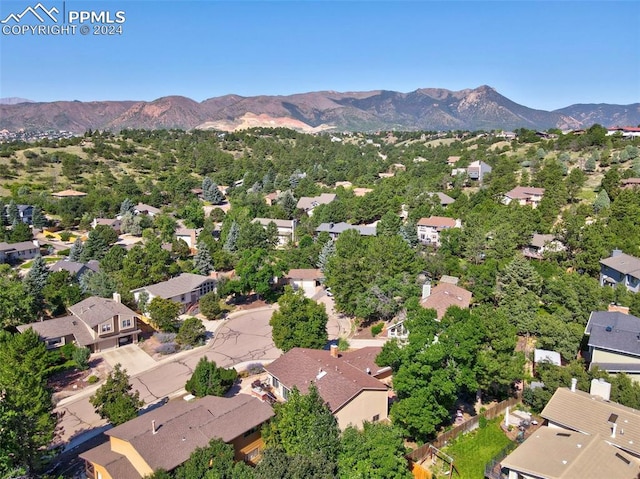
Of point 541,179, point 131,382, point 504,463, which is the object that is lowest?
point 131,382

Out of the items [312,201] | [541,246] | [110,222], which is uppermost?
[312,201]

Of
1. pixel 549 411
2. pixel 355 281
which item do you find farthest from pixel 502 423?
pixel 355 281

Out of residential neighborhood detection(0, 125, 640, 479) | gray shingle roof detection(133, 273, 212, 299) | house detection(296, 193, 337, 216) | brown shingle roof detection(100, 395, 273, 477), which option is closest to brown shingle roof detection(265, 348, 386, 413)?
residential neighborhood detection(0, 125, 640, 479)

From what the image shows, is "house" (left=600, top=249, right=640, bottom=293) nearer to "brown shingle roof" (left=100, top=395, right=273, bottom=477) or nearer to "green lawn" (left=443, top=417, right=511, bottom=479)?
"green lawn" (left=443, top=417, right=511, bottom=479)

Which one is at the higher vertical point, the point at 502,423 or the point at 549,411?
the point at 549,411

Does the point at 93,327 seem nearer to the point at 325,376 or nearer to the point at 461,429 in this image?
the point at 325,376

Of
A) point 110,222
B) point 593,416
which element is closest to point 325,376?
point 593,416

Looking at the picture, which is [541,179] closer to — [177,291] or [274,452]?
[177,291]

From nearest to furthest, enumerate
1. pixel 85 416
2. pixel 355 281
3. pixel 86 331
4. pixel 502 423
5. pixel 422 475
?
pixel 422 475
pixel 502 423
pixel 85 416
pixel 86 331
pixel 355 281
